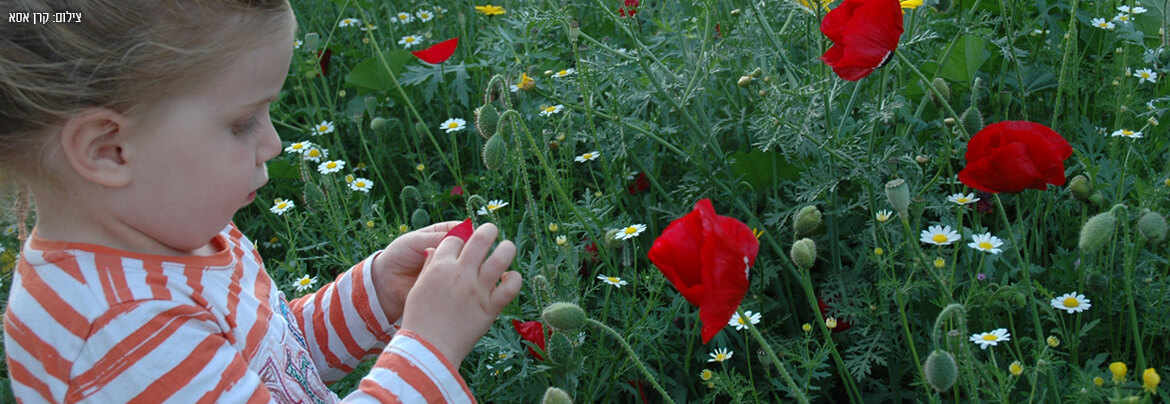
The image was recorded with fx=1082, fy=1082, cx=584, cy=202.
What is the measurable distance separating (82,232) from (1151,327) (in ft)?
4.94

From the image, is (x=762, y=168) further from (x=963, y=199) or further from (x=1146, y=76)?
(x=1146, y=76)

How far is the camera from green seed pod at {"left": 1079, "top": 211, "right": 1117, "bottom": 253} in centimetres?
140

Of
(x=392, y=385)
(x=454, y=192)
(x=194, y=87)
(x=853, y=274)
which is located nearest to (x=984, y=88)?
(x=853, y=274)

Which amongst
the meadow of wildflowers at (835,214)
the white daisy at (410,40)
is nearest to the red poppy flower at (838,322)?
the meadow of wildflowers at (835,214)

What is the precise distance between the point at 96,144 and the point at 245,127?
0.16 meters

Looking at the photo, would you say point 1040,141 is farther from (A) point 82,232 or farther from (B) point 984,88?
(A) point 82,232

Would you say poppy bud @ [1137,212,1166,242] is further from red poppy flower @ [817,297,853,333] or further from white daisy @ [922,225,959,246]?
red poppy flower @ [817,297,853,333]

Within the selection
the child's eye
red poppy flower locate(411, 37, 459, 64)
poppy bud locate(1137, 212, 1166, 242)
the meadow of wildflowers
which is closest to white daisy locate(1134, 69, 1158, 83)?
the meadow of wildflowers

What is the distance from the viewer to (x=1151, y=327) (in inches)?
65.1

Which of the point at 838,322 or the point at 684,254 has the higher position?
the point at 684,254

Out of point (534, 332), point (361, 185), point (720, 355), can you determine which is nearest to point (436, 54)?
point (361, 185)

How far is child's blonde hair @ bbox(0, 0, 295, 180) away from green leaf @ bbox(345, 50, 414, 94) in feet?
5.36

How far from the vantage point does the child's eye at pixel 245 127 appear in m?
1.23

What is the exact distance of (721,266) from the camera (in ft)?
3.90
